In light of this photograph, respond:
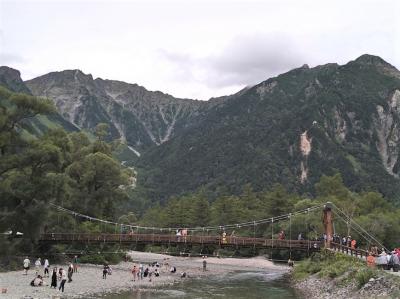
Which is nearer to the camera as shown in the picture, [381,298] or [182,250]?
[381,298]

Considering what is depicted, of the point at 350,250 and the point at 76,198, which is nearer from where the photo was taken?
the point at 350,250

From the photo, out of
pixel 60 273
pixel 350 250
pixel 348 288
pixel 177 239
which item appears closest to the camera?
pixel 348 288

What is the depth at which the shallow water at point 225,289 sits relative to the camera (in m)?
36.7

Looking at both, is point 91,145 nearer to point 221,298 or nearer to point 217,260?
point 217,260

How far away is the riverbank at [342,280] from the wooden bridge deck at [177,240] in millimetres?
2096

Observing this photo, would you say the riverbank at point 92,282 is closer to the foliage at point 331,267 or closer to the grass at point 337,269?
the foliage at point 331,267

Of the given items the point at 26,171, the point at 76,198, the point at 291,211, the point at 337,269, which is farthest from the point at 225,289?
the point at 291,211

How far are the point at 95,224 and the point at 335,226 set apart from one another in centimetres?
3298

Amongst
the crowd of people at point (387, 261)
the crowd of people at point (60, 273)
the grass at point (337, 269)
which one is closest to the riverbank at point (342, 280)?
the grass at point (337, 269)

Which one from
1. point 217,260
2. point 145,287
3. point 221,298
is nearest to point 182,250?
point 217,260

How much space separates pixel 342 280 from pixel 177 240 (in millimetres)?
25603

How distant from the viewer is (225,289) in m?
41.9

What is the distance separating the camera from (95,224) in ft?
213

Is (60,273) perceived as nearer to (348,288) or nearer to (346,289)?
(346,289)
